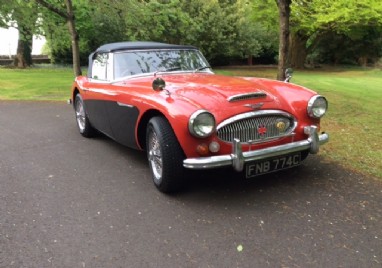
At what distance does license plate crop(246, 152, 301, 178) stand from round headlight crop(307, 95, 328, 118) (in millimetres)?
504

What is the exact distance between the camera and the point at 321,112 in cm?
442

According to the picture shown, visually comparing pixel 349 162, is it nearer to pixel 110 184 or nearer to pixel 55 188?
pixel 110 184

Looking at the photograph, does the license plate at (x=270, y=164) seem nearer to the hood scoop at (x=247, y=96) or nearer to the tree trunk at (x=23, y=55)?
the hood scoop at (x=247, y=96)

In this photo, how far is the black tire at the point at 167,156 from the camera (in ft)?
12.9

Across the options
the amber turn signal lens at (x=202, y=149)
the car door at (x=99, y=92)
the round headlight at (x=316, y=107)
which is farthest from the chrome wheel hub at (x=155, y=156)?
the round headlight at (x=316, y=107)

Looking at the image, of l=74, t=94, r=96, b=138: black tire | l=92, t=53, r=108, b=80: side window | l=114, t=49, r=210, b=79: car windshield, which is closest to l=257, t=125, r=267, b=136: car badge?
l=114, t=49, r=210, b=79: car windshield

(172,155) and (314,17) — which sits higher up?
(314,17)

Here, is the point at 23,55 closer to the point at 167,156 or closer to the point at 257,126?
the point at 167,156

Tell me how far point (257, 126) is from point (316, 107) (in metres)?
0.84

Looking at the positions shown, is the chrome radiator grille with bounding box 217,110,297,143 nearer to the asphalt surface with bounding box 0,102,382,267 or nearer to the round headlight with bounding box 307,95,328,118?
the round headlight with bounding box 307,95,328,118

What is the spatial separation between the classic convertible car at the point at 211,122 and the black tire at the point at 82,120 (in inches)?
60.0

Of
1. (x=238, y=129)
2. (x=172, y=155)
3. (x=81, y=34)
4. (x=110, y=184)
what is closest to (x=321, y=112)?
(x=238, y=129)

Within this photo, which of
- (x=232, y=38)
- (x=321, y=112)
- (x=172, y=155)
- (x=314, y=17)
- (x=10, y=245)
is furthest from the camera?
(x=232, y=38)

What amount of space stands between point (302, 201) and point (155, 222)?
148 centimetres
